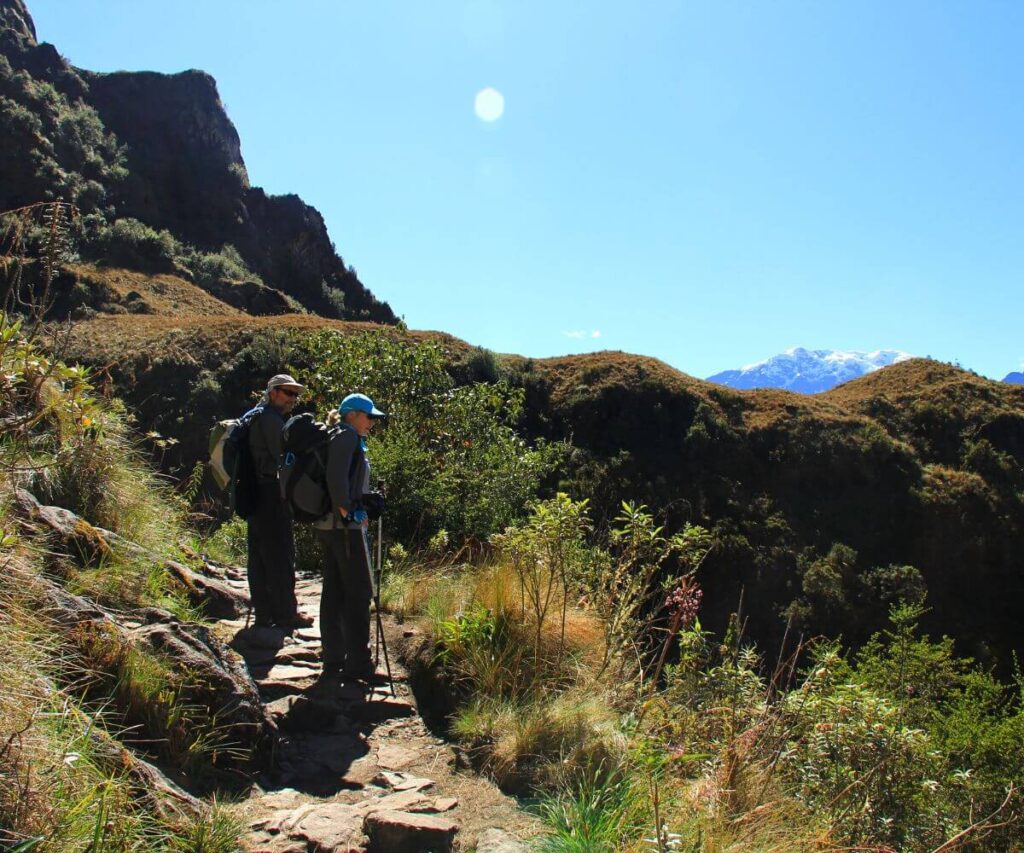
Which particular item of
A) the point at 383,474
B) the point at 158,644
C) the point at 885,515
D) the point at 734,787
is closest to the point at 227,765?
the point at 158,644

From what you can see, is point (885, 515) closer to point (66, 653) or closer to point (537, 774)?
point (537, 774)

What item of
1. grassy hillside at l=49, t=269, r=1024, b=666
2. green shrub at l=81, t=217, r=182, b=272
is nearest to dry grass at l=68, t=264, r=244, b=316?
green shrub at l=81, t=217, r=182, b=272

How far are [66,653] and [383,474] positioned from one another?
5.27 meters

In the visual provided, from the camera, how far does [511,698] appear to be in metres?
4.59

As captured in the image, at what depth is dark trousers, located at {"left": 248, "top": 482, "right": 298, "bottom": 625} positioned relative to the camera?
5898mm

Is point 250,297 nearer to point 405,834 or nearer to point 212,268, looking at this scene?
point 212,268

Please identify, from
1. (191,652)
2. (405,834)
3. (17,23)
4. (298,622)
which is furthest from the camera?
(17,23)

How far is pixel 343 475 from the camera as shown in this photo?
16.1 feet

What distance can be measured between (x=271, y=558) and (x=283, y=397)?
125 cm

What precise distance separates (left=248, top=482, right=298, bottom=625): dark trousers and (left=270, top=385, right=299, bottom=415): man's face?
0.60m

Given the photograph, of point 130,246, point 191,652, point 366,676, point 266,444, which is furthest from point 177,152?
point 191,652

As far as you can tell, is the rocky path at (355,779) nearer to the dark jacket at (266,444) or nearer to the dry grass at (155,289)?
the dark jacket at (266,444)

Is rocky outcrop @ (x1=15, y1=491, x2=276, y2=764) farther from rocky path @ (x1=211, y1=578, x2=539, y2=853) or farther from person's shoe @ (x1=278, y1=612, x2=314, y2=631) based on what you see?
person's shoe @ (x1=278, y1=612, x2=314, y2=631)

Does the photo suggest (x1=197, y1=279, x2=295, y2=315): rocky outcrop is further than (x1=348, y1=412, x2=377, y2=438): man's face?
Yes
